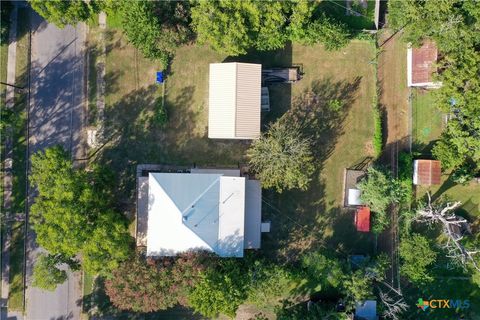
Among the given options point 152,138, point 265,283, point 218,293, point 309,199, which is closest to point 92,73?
point 152,138

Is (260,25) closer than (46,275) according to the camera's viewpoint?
No

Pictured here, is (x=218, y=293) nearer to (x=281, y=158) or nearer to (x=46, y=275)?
(x=281, y=158)

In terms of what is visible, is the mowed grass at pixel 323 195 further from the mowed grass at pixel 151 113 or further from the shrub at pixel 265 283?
the mowed grass at pixel 151 113

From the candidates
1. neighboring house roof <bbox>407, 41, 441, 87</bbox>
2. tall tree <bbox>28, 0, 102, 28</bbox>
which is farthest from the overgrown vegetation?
neighboring house roof <bbox>407, 41, 441, 87</bbox>

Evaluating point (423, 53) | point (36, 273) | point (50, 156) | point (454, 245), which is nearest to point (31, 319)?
point (36, 273)

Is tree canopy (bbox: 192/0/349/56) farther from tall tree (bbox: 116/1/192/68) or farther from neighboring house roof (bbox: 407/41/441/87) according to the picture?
neighboring house roof (bbox: 407/41/441/87)

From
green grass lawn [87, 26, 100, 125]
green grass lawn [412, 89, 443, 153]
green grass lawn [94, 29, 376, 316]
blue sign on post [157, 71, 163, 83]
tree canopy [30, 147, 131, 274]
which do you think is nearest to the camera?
tree canopy [30, 147, 131, 274]
